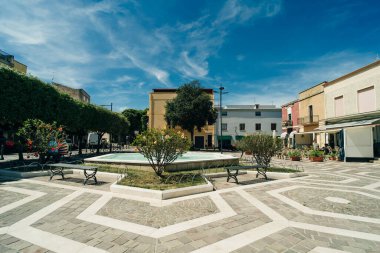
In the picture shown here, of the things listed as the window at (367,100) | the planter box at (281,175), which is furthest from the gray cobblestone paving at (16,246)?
the window at (367,100)

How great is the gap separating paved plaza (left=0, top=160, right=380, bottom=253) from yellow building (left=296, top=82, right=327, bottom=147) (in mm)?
21894

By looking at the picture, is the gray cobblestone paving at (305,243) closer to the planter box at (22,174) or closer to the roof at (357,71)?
the planter box at (22,174)

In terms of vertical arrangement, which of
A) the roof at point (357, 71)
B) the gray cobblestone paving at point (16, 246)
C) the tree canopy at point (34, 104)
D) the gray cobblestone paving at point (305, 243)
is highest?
the roof at point (357, 71)

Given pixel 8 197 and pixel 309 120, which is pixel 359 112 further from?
pixel 8 197

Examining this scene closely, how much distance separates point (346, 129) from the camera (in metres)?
→ 20.0

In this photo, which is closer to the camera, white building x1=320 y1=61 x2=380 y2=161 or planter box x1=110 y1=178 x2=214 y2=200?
planter box x1=110 y1=178 x2=214 y2=200

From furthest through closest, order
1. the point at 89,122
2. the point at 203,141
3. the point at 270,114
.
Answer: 1. the point at 270,114
2. the point at 203,141
3. the point at 89,122

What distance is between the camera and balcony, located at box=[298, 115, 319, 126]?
28031mm

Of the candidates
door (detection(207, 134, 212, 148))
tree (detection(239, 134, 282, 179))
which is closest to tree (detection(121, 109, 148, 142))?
door (detection(207, 134, 212, 148))

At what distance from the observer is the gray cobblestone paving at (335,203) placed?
574cm

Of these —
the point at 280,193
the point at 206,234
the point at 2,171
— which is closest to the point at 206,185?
the point at 280,193

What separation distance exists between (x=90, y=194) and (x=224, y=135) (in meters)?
38.0

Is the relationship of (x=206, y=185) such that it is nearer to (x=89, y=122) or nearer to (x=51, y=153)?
(x=51, y=153)

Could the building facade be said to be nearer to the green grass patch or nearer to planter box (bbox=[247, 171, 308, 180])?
planter box (bbox=[247, 171, 308, 180])
